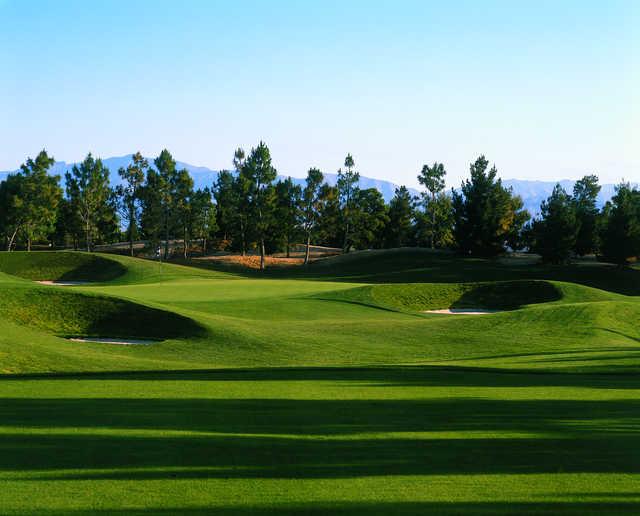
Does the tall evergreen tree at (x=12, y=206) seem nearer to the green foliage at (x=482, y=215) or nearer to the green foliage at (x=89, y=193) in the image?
the green foliage at (x=89, y=193)

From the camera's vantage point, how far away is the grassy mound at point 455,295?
3619 cm

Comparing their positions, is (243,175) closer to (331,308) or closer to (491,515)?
(331,308)

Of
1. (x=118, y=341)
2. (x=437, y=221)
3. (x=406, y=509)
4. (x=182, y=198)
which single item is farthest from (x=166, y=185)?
(x=406, y=509)

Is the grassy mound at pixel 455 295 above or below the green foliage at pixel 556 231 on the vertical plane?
below

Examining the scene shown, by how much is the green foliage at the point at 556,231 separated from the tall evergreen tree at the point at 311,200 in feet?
83.0

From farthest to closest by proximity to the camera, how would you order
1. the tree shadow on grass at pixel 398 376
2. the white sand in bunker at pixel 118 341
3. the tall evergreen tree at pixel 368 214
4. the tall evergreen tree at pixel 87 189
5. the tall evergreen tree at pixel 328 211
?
1. the tall evergreen tree at pixel 368 214
2. the tall evergreen tree at pixel 328 211
3. the tall evergreen tree at pixel 87 189
4. the white sand in bunker at pixel 118 341
5. the tree shadow on grass at pixel 398 376

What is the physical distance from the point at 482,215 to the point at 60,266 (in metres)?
41.1

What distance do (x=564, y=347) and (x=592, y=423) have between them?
15219mm

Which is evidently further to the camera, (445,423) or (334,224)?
(334,224)

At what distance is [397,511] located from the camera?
5.28m

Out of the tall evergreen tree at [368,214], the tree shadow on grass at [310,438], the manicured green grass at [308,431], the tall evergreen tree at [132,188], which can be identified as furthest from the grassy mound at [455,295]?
the tall evergreen tree at [132,188]

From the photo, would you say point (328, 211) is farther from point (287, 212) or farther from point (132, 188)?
point (132, 188)

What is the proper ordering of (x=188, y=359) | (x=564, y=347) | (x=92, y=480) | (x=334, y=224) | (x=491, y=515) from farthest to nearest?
1. (x=334, y=224)
2. (x=564, y=347)
3. (x=188, y=359)
4. (x=92, y=480)
5. (x=491, y=515)

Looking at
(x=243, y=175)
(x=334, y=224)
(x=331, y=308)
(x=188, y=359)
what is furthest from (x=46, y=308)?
(x=334, y=224)
